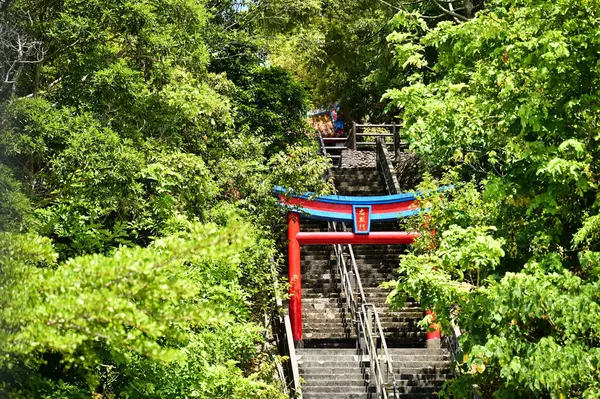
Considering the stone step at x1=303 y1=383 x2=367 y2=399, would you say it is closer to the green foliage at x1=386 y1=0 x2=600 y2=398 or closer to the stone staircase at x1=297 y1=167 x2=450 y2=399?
the stone staircase at x1=297 y1=167 x2=450 y2=399

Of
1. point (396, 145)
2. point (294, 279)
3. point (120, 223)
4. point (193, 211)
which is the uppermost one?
point (396, 145)

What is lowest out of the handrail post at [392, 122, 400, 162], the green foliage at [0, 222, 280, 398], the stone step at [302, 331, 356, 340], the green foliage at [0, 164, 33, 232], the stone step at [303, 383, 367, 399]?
the stone step at [303, 383, 367, 399]

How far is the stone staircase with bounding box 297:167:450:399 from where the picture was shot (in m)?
16.2

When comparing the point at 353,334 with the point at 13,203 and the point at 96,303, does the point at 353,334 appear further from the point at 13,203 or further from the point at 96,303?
the point at 96,303

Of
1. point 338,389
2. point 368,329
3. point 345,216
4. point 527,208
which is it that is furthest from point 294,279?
point 527,208

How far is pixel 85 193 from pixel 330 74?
2042cm

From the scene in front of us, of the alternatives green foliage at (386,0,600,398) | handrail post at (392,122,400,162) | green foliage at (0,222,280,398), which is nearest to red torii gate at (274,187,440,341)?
green foliage at (386,0,600,398)

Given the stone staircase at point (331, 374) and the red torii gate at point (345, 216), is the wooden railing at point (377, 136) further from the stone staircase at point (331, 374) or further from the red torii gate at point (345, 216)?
the stone staircase at point (331, 374)

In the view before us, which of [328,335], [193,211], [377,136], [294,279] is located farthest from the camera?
[377,136]

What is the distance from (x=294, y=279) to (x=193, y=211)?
449cm

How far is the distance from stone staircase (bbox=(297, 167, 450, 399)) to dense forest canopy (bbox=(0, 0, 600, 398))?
6.51ft

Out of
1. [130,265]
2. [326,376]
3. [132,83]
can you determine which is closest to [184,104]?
[132,83]

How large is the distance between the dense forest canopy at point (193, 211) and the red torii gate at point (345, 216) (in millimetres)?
2815

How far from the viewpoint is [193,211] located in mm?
13523
